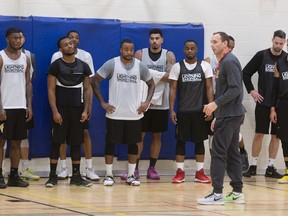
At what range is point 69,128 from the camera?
10.0 m

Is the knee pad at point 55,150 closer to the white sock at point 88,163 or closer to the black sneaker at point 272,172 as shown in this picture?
the white sock at point 88,163

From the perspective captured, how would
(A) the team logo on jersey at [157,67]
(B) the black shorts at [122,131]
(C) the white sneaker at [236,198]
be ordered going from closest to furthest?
(C) the white sneaker at [236,198], (B) the black shorts at [122,131], (A) the team logo on jersey at [157,67]

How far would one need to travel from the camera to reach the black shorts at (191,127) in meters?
10.9

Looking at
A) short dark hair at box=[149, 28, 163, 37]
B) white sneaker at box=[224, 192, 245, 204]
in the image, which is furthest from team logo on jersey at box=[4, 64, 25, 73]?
white sneaker at box=[224, 192, 245, 204]

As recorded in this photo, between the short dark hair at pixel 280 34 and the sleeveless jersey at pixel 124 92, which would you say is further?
the short dark hair at pixel 280 34

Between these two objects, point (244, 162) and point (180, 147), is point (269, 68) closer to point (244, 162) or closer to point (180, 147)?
point (244, 162)

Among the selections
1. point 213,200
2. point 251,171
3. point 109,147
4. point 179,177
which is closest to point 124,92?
point 109,147

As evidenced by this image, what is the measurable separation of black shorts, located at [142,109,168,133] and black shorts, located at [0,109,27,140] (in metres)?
2.18

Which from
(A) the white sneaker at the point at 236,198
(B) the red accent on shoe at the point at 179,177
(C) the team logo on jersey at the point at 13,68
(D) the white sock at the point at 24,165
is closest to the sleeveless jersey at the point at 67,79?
(C) the team logo on jersey at the point at 13,68

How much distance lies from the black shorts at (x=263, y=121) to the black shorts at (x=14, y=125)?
420cm

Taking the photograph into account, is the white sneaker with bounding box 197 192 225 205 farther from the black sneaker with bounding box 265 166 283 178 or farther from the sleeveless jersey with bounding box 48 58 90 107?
the black sneaker with bounding box 265 166 283 178

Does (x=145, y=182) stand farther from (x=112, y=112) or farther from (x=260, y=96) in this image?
(x=260, y=96)

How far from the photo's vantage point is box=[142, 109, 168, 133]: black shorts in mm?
11197

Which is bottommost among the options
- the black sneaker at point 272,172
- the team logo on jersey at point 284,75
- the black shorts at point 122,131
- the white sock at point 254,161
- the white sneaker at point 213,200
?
the black sneaker at point 272,172
